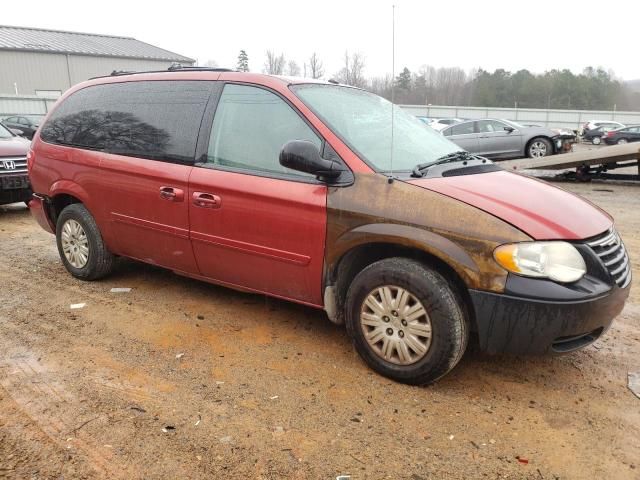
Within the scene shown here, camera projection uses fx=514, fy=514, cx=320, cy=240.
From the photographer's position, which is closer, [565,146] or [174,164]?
[174,164]

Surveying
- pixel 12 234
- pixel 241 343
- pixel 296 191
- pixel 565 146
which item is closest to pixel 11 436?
pixel 241 343

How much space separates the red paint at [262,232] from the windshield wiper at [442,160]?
589 mm

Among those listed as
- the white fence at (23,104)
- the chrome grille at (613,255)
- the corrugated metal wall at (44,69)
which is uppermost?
the corrugated metal wall at (44,69)

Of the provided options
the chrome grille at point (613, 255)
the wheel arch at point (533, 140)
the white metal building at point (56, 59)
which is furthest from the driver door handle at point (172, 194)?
the white metal building at point (56, 59)

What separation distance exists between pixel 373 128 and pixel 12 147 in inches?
262

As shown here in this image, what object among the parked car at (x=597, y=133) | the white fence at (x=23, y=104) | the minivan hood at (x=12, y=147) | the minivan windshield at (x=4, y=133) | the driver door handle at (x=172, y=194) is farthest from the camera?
the parked car at (x=597, y=133)

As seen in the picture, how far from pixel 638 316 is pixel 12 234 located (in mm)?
7262

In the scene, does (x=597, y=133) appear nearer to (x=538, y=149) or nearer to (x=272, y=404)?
(x=538, y=149)

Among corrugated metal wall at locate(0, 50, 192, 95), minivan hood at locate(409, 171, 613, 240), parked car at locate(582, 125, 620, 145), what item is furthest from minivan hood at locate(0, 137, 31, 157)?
corrugated metal wall at locate(0, 50, 192, 95)

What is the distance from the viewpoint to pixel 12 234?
22.6 feet

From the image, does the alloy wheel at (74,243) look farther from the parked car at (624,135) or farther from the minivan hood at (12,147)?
the parked car at (624,135)

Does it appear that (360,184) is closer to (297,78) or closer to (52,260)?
(297,78)

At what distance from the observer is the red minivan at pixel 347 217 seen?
2.71 metres

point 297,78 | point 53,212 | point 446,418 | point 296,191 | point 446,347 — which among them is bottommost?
point 446,418
